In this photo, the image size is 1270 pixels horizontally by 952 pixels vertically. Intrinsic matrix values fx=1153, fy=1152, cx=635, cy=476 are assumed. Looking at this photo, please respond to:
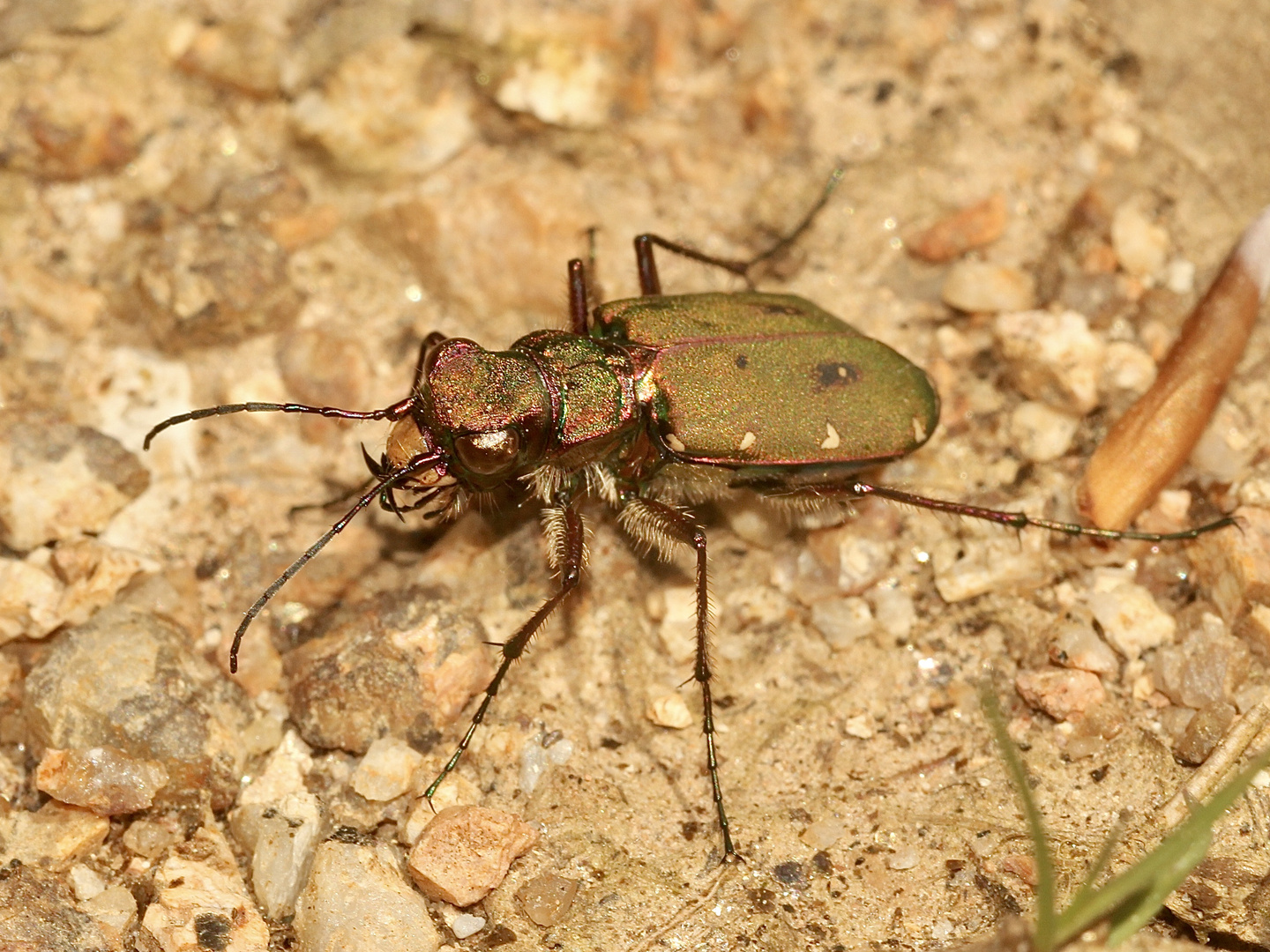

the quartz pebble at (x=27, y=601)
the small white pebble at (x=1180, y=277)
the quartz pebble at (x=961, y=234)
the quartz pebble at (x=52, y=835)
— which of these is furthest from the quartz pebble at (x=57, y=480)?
the small white pebble at (x=1180, y=277)

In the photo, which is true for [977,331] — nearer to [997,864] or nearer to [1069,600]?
[1069,600]

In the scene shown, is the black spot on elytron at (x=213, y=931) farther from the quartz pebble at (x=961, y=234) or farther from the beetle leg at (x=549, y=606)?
the quartz pebble at (x=961, y=234)

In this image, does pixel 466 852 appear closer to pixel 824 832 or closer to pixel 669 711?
pixel 669 711

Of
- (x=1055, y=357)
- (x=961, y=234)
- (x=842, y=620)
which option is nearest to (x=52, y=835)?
(x=842, y=620)

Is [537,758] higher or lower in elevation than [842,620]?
lower

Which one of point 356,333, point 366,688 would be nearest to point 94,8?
point 356,333
